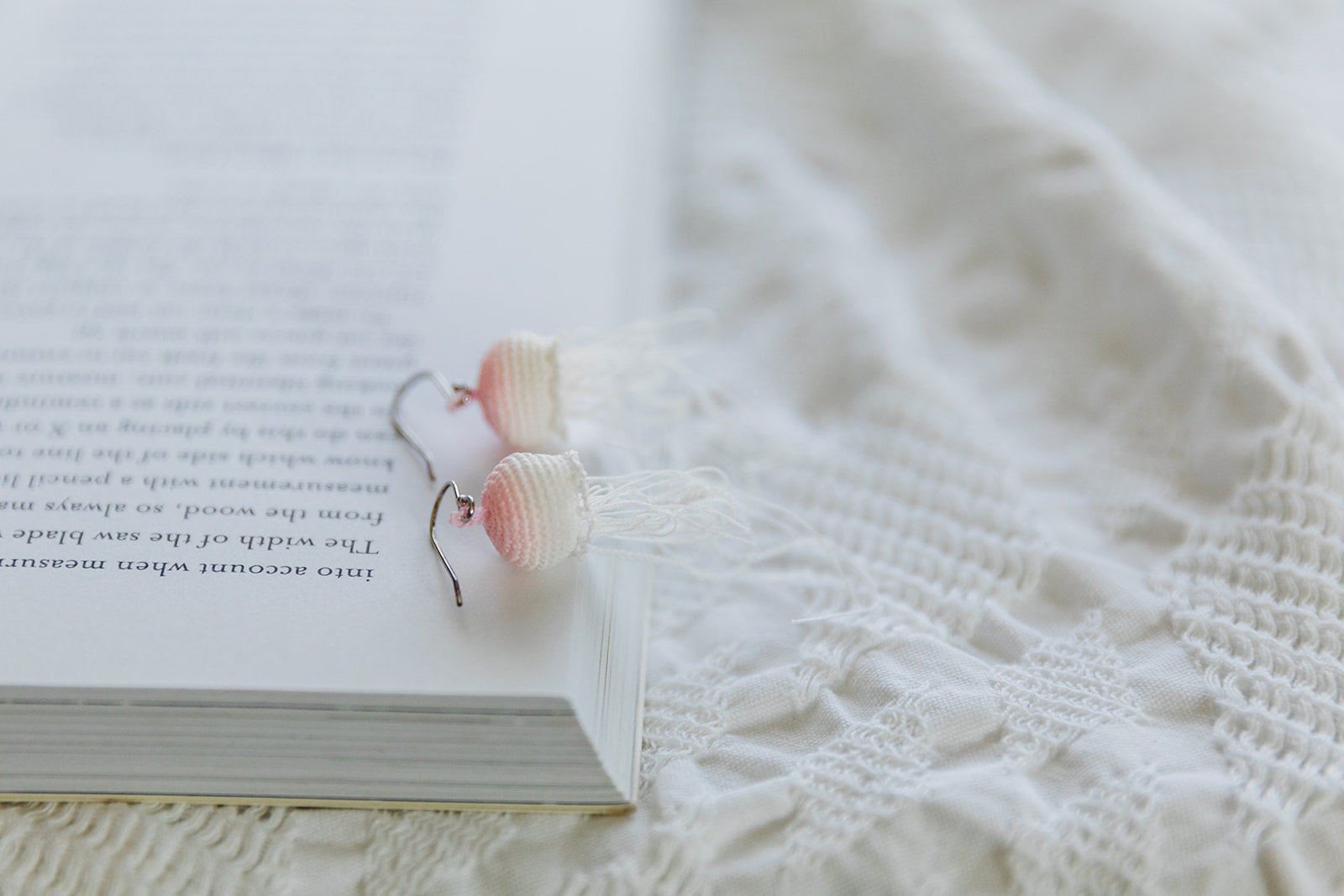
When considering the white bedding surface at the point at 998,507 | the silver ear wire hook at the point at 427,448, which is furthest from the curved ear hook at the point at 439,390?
the white bedding surface at the point at 998,507

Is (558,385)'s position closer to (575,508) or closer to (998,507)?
(575,508)

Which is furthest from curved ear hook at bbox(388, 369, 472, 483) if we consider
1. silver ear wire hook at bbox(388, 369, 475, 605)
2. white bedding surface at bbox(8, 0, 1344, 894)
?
white bedding surface at bbox(8, 0, 1344, 894)

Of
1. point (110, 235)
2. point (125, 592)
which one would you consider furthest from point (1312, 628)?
point (110, 235)

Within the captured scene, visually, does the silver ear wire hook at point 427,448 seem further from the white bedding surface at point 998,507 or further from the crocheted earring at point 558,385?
the white bedding surface at point 998,507

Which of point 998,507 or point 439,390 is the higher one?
point 439,390

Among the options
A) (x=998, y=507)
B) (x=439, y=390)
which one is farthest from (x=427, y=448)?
(x=998, y=507)

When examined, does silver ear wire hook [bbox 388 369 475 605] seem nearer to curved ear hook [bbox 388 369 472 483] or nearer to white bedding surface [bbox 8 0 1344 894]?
curved ear hook [bbox 388 369 472 483]
